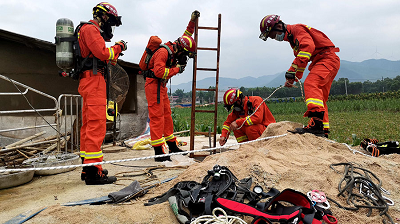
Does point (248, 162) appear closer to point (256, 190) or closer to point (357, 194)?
point (256, 190)

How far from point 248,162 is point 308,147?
113 centimetres

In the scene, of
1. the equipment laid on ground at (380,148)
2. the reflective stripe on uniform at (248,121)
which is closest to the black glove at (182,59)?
the reflective stripe on uniform at (248,121)

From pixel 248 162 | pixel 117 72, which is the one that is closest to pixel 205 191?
pixel 248 162

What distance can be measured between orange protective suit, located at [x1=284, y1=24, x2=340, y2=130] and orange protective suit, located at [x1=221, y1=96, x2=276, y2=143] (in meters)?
1.08

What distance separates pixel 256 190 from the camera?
7.97 ft

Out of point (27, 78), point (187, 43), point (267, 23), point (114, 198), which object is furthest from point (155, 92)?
point (27, 78)

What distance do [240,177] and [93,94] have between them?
239 centimetres

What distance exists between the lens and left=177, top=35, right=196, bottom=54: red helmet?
216 inches

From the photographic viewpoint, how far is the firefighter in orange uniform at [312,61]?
4.27 m

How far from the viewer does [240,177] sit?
2758 mm

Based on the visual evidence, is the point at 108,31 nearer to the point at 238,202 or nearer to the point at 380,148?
the point at 238,202

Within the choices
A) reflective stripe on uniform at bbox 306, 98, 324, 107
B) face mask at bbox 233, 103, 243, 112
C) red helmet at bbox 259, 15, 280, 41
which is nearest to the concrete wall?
face mask at bbox 233, 103, 243, 112

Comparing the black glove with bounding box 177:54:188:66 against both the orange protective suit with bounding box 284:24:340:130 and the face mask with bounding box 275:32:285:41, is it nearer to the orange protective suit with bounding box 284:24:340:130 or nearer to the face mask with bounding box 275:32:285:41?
the face mask with bounding box 275:32:285:41

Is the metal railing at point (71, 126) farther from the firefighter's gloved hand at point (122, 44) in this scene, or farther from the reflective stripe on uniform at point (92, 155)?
the firefighter's gloved hand at point (122, 44)
